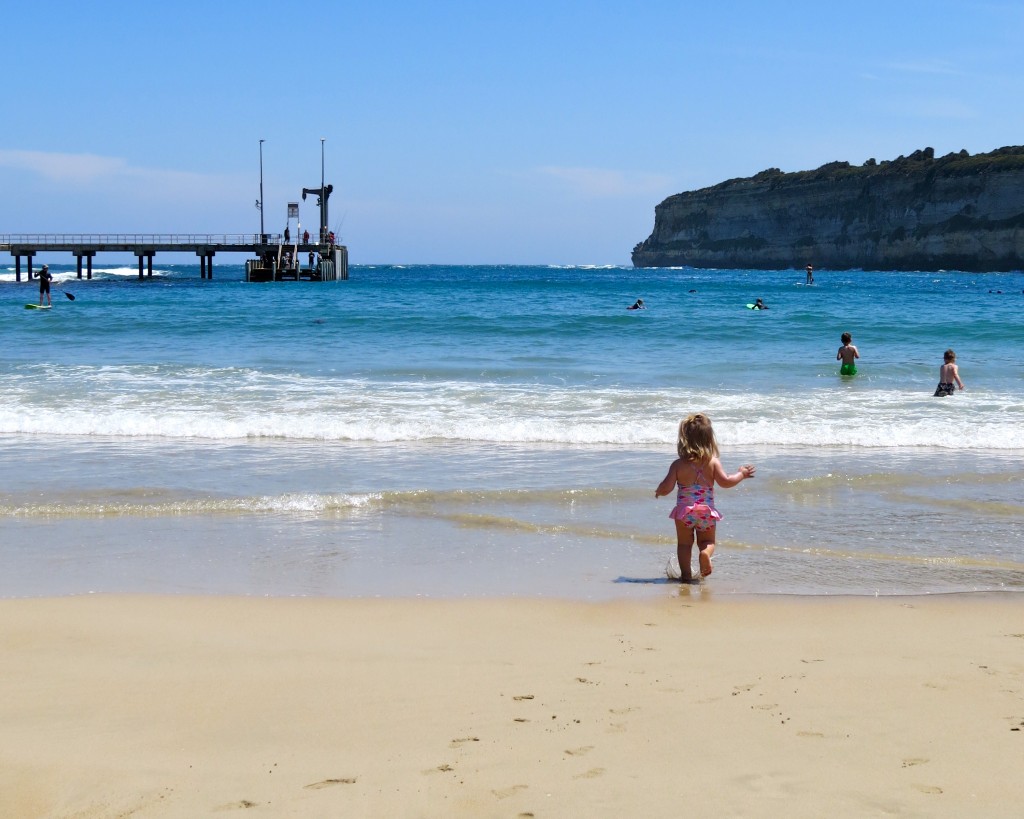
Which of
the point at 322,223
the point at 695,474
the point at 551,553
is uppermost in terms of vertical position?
the point at 322,223

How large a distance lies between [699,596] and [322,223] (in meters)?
62.4

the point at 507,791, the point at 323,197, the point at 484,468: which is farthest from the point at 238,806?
the point at 323,197

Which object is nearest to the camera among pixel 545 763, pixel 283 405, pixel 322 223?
pixel 545 763

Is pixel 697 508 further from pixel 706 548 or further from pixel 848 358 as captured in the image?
pixel 848 358

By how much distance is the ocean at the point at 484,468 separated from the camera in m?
6.40

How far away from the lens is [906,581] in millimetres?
6195

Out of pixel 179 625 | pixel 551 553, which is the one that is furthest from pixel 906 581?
pixel 179 625

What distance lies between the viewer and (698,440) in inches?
251

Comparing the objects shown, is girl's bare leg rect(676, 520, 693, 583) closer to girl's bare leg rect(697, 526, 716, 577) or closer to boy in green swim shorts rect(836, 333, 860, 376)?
girl's bare leg rect(697, 526, 716, 577)

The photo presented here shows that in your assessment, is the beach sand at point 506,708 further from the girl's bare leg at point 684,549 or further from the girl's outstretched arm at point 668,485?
the girl's outstretched arm at point 668,485

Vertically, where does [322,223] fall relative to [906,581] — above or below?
above

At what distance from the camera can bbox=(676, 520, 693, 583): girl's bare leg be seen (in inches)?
245

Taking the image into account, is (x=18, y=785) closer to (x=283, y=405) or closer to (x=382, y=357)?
(x=283, y=405)

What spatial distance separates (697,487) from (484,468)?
3721mm
